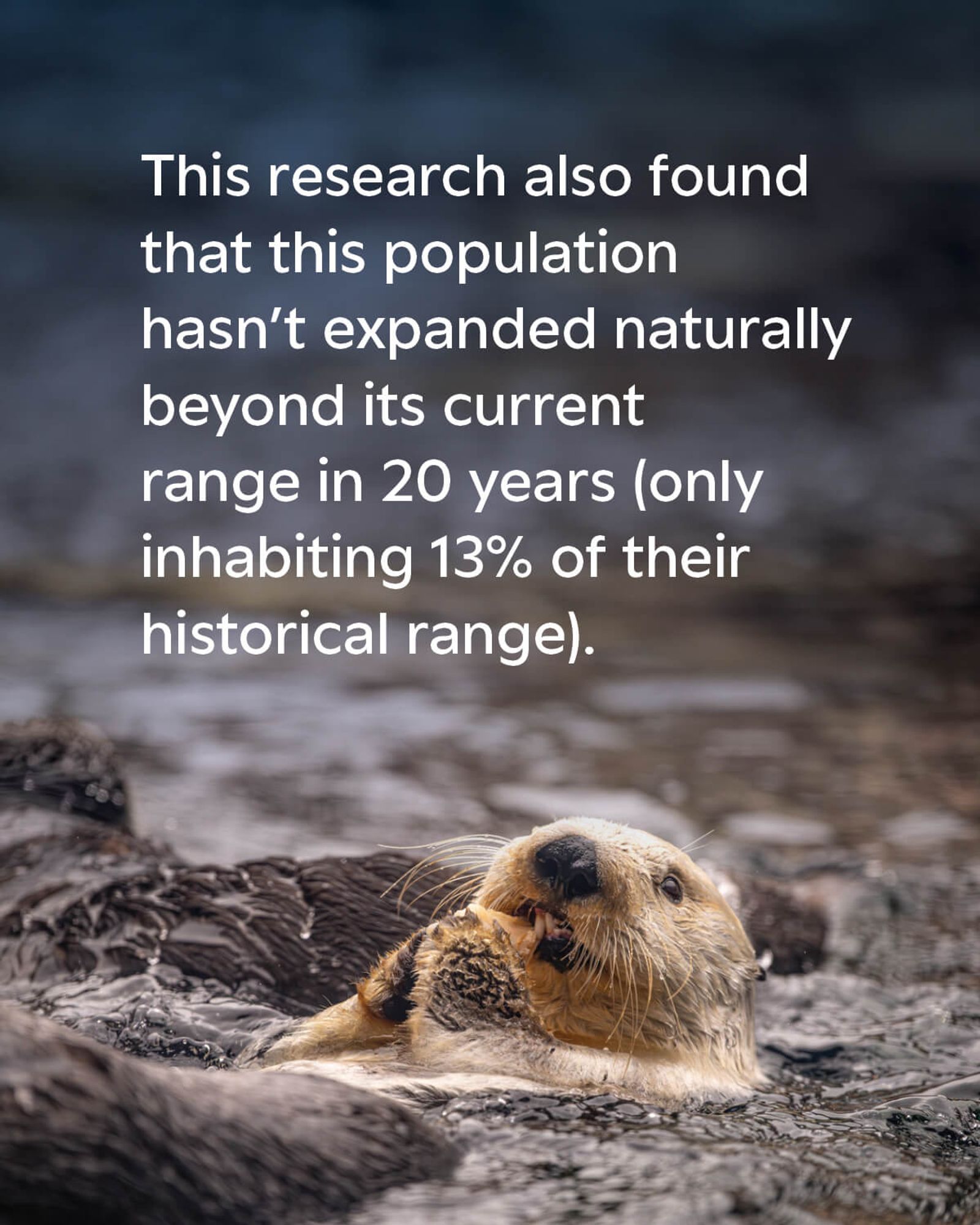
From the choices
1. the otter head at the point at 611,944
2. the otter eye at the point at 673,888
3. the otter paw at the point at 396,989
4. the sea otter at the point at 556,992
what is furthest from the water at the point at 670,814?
the otter eye at the point at 673,888

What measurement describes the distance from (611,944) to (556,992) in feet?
0.52

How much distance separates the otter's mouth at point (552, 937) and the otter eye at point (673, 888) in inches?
13.9

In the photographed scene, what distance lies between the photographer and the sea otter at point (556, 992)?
276 cm

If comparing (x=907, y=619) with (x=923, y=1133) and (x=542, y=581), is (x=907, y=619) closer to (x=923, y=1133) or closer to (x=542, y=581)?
(x=542, y=581)

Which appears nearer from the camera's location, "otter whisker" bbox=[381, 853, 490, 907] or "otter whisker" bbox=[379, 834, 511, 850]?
"otter whisker" bbox=[381, 853, 490, 907]

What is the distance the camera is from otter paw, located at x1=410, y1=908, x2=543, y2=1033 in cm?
279

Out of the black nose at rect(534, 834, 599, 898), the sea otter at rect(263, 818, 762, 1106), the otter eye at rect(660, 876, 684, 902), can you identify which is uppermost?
the black nose at rect(534, 834, 599, 898)

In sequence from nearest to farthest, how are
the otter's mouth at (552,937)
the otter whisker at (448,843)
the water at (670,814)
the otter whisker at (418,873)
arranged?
1. the water at (670,814)
2. the otter's mouth at (552,937)
3. the otter whisker at (418,873)
4. the otter whisker at (448,843)

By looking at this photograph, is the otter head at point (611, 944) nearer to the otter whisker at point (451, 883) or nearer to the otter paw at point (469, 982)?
the otter paw at point (469, 982)

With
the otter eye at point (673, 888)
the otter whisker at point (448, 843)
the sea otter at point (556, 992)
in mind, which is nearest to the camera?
the sea otter at point (556, 992)

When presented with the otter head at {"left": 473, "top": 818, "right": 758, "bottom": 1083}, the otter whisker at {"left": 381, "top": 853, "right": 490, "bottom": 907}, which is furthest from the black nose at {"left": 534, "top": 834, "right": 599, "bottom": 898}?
the otter whisker at {"left": 381, "top": 853, "right": 490, "bottom": 907}

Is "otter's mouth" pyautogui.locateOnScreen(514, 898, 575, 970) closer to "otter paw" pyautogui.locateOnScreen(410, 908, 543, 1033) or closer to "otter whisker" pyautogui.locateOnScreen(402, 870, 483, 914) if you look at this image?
"otter paw" pyautogui.locateOnScreen(410, 908, 543, 1033)

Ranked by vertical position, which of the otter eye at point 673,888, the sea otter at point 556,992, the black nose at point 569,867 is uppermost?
the black nose at point 569,867

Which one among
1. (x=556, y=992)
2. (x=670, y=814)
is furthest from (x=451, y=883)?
(x=670, y=814)
